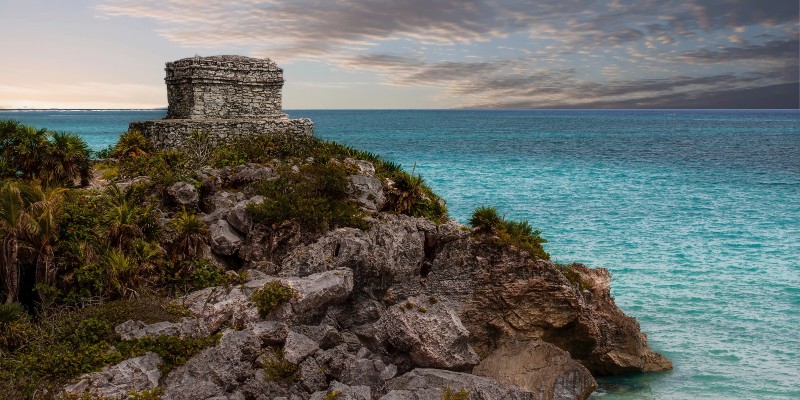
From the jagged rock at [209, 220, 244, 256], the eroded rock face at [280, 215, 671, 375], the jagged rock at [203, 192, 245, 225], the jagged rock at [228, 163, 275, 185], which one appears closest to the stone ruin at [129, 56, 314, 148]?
the jagged rock at [228, 163, 275, 185]

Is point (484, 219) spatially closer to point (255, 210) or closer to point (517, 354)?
point (517, 354)

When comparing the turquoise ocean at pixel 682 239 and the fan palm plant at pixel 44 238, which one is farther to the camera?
the turquoise ocean at pixel 682 239

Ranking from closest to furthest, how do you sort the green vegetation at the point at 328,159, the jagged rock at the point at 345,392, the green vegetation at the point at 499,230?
the jagged rock at the point at 345,392 < the green vegetation at the point at 499,230 < the green vegetation at the point at 328,159

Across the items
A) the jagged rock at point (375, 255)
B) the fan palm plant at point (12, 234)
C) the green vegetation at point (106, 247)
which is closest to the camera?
the green vegetation at point (106, 247)

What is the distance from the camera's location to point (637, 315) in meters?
24.6

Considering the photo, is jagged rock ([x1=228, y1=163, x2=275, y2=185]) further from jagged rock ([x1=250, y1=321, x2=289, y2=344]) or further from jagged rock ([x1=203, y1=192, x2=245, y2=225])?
jagged rock ([x1=250, y1=321, x2=289, y2=344])

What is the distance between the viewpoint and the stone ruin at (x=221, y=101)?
26547 millimetres

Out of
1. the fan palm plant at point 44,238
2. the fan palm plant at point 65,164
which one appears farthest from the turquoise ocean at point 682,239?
the fan palm plant at point 65,164

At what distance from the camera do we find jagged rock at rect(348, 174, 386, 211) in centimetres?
2041

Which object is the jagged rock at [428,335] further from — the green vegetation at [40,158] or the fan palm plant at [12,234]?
the green vegetation at [40,158]

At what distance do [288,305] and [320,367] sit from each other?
6.70ft

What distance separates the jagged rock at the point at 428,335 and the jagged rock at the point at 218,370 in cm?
325

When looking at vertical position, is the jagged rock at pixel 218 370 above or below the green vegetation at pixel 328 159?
below

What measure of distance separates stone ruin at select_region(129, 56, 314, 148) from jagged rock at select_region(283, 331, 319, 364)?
14.3 metres
